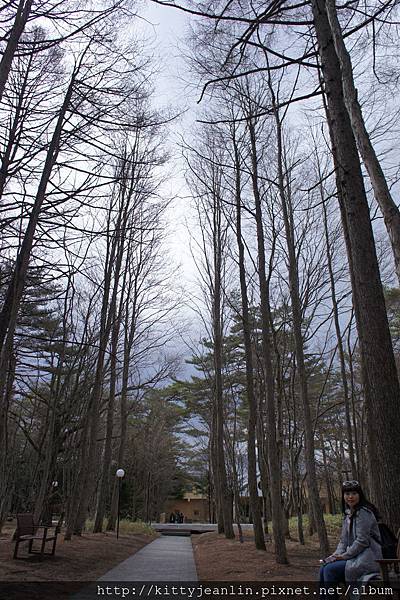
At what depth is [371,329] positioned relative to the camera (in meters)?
3.78

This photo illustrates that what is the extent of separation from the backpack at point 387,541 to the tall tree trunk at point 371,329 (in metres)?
0.10

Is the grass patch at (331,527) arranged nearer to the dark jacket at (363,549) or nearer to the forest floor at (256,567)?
the forest floor at (256,567)

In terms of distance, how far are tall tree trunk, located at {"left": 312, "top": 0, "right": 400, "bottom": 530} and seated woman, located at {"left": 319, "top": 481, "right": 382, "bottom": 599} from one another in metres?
0.14

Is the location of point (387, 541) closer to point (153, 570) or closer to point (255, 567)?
point (255, 567)

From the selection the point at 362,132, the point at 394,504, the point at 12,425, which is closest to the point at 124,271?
the point at 12,425

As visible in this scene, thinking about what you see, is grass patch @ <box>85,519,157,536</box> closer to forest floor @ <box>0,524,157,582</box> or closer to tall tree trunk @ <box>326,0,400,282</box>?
forest floor @ <box>0,524,157,582</box>

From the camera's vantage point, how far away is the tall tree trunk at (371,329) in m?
3.43

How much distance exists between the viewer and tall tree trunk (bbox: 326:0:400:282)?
12.1ft

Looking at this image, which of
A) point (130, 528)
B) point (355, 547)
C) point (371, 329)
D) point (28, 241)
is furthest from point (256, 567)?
point (130, 528)

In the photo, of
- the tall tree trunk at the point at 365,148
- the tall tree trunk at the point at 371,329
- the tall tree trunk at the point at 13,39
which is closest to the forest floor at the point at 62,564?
the tall tree trunk at the point at 371,329

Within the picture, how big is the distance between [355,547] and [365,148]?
338 cm

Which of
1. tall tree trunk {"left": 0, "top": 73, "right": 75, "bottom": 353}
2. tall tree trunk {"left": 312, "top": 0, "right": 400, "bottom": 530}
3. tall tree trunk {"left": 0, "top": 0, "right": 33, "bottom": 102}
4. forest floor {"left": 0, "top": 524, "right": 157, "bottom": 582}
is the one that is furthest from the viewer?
forest floor {"left": 0, "top": 524, "right": 157, "bottom": 582}

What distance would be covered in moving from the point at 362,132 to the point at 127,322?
13078 millimetres

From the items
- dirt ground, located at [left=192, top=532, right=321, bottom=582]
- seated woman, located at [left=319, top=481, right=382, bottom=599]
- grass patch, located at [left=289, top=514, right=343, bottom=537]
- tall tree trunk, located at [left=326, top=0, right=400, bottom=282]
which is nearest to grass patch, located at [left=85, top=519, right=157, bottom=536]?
grass patch, located at [left=289, top=514, right=343, bottom=537]
